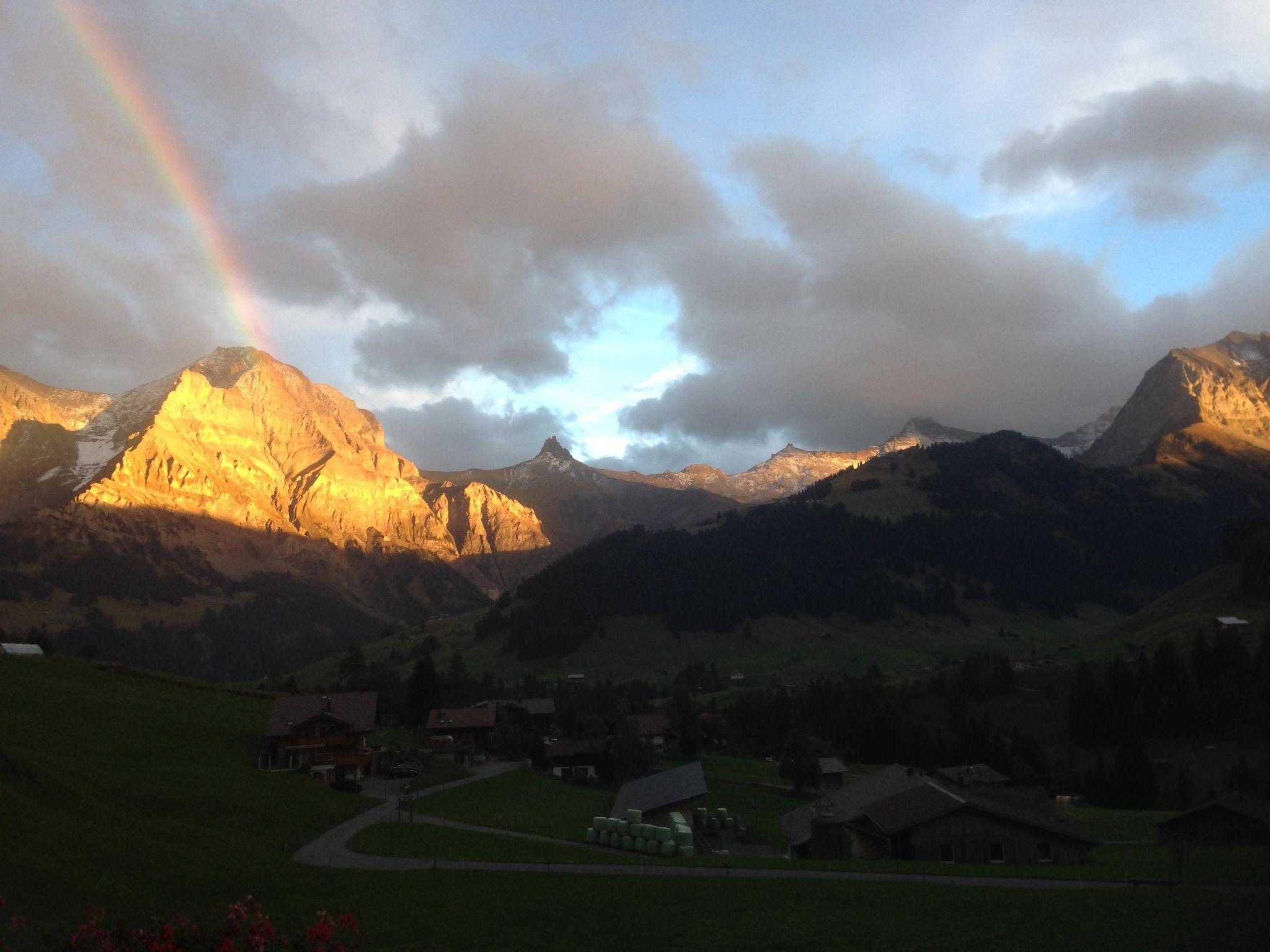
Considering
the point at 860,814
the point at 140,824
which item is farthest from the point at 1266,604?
the point at 140,824

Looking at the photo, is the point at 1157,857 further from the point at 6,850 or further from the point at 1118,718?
the point at 1118,718

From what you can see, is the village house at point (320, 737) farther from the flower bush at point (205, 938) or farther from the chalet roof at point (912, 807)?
the flower bush at point (205, 938)

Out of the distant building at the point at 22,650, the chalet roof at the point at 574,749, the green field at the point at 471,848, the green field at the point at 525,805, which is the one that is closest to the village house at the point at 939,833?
the green field at the point at 471,848

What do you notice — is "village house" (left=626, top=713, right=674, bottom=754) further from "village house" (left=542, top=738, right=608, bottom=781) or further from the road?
the road

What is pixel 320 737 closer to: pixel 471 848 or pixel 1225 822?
pixel 471 848

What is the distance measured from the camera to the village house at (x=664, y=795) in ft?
232

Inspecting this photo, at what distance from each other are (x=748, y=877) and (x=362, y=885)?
20474mm

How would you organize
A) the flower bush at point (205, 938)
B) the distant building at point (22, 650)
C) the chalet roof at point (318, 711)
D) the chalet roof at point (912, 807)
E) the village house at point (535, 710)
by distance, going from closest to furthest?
the flower bush at point (205, 938) → the chalet roof at point (912, 807) → the chalet roof at point (318, 711) → the distant building at point (22, 650) → the village house at point (535, 710)

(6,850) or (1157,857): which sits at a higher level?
(6,850)

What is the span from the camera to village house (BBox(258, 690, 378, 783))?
9506 cm

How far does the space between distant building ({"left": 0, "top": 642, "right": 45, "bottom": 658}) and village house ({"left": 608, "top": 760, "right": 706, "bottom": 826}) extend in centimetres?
7973

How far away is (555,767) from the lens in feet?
394

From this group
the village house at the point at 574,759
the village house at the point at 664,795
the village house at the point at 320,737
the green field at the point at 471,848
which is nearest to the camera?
the green field at the point at 471,848

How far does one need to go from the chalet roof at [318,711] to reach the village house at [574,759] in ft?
88.5
